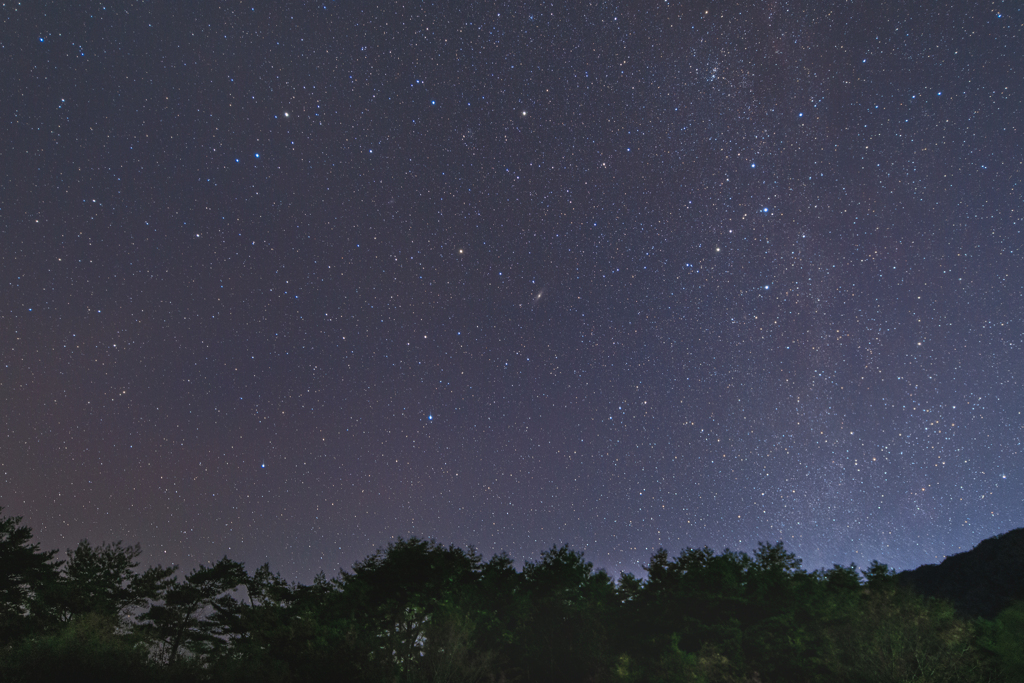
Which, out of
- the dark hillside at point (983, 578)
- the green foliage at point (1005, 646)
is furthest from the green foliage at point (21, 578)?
the dark hillside at point (983, 578)

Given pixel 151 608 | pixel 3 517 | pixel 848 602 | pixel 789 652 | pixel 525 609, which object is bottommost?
pixel 789 652

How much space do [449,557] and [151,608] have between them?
19.6 meters

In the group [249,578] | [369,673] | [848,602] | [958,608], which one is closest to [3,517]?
[249,578]

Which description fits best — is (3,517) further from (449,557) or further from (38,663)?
(449,557)

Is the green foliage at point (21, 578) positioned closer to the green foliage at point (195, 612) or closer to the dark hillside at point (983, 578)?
the green foliage at point (195, 612)

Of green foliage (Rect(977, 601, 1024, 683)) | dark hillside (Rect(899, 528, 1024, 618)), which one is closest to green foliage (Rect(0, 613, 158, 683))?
green foliage (Rect(977, 601, 1024, 683))

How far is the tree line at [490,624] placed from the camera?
28.2 m

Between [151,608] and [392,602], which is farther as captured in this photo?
[392,602]

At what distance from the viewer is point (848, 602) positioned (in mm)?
33688

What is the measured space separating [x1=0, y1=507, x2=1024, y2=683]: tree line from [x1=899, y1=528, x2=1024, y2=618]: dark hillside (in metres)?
19.2

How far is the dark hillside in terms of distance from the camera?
48.2 m

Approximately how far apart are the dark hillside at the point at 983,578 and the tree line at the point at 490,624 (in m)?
19.2

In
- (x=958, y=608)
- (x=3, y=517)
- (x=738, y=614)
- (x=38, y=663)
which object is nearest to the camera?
(x=38, y=663)

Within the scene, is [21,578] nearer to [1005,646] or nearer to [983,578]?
[1005,646]
